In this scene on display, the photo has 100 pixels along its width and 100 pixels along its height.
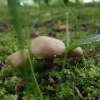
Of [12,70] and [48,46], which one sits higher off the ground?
[48,46]

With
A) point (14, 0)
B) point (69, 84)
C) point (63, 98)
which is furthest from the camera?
point (69, 84)

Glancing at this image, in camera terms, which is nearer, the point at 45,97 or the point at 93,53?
the point at 45,97

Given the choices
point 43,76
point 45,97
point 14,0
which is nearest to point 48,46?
point 43,76

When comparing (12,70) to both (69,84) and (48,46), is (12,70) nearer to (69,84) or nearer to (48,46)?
(48,46)

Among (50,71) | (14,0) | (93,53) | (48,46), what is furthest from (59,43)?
(14,0)

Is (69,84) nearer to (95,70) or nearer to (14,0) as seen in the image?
(95,70)

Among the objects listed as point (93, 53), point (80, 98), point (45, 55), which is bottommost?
point (80, 98)

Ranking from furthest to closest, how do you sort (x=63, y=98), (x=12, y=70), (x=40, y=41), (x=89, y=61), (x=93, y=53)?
1. (x=93, y=53)
2. (x=89, y=61)
3. (x=12, y=70)
4. (x=40, y=41)
5. (x=63, y=98)
